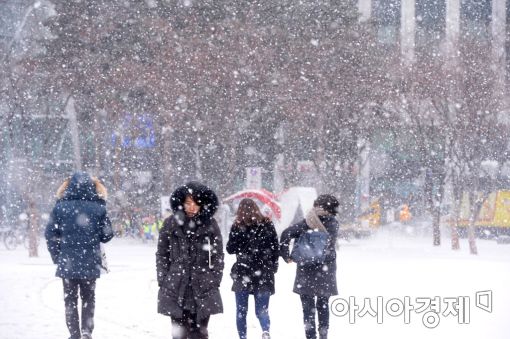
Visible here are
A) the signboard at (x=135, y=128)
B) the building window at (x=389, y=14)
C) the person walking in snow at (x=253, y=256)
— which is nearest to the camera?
the person walking in snow at (x=253, y=256)

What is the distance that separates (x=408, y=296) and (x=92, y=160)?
33.5 m

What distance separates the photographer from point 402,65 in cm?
3381

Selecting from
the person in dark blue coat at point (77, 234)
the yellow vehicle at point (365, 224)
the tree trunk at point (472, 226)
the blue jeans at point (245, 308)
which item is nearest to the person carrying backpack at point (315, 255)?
the blue jeans at point (245, 308)

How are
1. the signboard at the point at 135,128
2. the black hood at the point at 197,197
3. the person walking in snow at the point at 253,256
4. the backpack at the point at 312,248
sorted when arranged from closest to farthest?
the black hood at the point at 197,197 → the backpack at the point at 312,248 → the person walking in snow at the point at 253,256 → the signboard at the point at 135,128

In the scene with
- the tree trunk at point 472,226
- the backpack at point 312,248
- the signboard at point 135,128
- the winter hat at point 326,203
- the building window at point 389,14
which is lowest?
the tree trunk at point 472,226

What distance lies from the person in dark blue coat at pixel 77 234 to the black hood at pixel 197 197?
200 cm

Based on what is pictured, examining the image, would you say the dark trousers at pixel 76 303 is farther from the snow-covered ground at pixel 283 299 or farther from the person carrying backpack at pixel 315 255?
the person carrying backpack at pixel 315 255

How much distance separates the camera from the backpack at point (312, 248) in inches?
330

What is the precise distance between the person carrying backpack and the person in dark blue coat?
1.79 m

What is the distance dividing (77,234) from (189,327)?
2124 mm

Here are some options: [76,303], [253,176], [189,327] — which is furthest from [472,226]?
[189,327]

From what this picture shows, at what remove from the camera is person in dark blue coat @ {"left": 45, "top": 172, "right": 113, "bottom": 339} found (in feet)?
26.5

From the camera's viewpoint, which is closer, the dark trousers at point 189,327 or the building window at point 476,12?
the dark trousers at point 189,327

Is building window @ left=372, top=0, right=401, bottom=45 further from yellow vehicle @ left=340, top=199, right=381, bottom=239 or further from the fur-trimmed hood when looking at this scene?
the fur-trimmed hood
